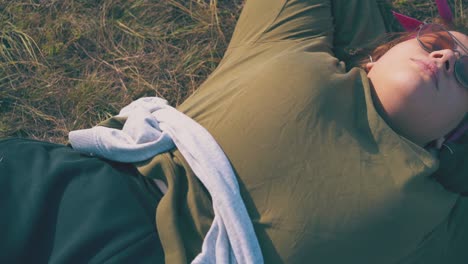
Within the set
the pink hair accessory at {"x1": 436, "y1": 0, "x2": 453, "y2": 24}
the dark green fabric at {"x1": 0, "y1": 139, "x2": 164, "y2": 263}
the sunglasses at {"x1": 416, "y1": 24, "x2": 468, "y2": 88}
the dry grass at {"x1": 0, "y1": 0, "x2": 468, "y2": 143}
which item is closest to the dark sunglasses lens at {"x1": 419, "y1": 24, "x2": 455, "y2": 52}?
the sunglasses at {"x1": 416, "y1": 24, "x2": 468, "y2": 88}

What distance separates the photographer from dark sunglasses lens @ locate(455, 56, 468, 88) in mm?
1781

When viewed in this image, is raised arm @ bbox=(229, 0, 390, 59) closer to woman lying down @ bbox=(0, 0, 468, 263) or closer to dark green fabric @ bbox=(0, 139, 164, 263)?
woman lying down @ bbox=(0, 0, 468, 263)

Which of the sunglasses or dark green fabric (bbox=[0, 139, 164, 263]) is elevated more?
the sunglasses

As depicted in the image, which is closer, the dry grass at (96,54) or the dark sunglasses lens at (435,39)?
the dark sunglasses lens at (435,39)

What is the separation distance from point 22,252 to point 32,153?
0.36m

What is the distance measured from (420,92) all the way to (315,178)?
51 centimetres

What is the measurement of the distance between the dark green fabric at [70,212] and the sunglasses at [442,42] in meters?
1.18

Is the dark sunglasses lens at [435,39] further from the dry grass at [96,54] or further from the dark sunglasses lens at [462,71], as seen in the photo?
the dry grass at [96,54]

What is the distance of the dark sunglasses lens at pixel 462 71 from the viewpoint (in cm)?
178

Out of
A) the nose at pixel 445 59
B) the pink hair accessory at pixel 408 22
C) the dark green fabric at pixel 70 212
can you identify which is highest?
the pink hair accessory at pixel 408 22

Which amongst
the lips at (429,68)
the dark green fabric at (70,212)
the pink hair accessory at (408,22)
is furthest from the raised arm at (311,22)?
the dark green fabric at (70,212)

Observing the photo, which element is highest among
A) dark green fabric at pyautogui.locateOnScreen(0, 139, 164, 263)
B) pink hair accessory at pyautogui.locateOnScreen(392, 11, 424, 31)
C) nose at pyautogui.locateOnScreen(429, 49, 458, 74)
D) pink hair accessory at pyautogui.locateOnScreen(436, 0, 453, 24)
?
pink hair accessory at pyautogui.locateOnScreen(436, 0, 453, 24)

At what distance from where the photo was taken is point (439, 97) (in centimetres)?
177

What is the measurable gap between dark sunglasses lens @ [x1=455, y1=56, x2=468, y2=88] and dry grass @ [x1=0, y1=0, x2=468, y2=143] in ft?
3.13
